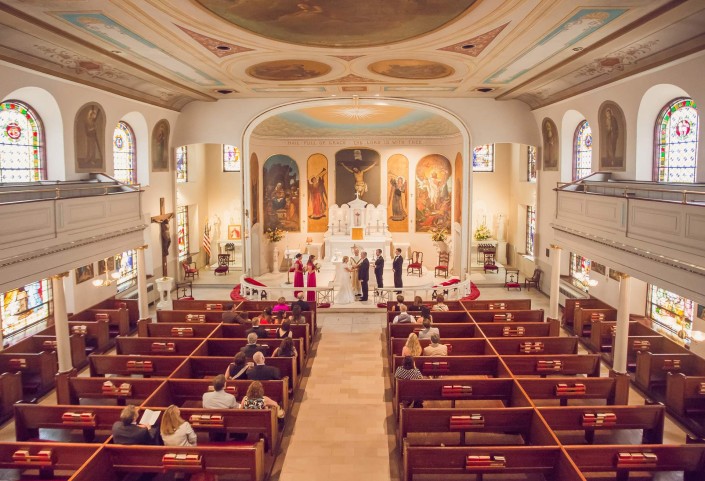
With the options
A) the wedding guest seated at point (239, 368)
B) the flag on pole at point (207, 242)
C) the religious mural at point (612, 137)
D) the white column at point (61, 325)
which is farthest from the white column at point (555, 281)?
the flag on pole at point (207, 242)

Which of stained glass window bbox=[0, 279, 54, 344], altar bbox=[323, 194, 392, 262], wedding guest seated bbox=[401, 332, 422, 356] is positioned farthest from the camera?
altar bbox=[323, 194, 392, 262]

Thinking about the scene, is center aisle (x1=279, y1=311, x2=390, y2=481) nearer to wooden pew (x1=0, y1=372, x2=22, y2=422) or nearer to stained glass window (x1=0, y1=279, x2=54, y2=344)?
wooden pew (x1=0, y1=372, x2=22, y2=422)

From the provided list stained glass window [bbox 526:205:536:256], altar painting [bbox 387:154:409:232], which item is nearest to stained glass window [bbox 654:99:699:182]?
stained glass window [bbox 526:205:536:256]

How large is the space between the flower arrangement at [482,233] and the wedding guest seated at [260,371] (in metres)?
16.8

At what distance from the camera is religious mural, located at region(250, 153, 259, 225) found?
21484 mm

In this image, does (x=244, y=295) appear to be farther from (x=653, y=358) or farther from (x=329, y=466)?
(x=653, y=358)

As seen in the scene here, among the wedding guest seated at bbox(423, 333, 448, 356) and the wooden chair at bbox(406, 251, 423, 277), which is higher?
the wooden chair at bbox(406, 251, 423, 277)

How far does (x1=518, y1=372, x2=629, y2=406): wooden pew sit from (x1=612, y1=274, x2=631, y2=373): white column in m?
1.29

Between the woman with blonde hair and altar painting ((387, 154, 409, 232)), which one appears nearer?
the woman with blonde hair

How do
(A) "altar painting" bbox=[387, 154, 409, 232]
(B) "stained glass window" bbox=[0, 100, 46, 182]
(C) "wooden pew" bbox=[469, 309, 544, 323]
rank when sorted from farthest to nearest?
(A) "altar painting" bbox=[387, 154, 409, 232]
(C) "wooden pew" bbox=[469, 309, 544, 323]
(B) "stained glass window" bbox=[0, 100, 46, 182]

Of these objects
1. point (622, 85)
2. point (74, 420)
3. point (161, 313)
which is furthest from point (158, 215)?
point (622, 85)

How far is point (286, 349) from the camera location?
10.7m

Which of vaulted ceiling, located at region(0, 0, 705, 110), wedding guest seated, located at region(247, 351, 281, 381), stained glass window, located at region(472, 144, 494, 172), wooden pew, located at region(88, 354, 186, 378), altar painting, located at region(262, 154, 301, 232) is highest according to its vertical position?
vaulted ceiling, located at region(0, 0, 705, 110)

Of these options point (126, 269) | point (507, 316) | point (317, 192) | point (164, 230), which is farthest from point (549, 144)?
point (126, 269)
